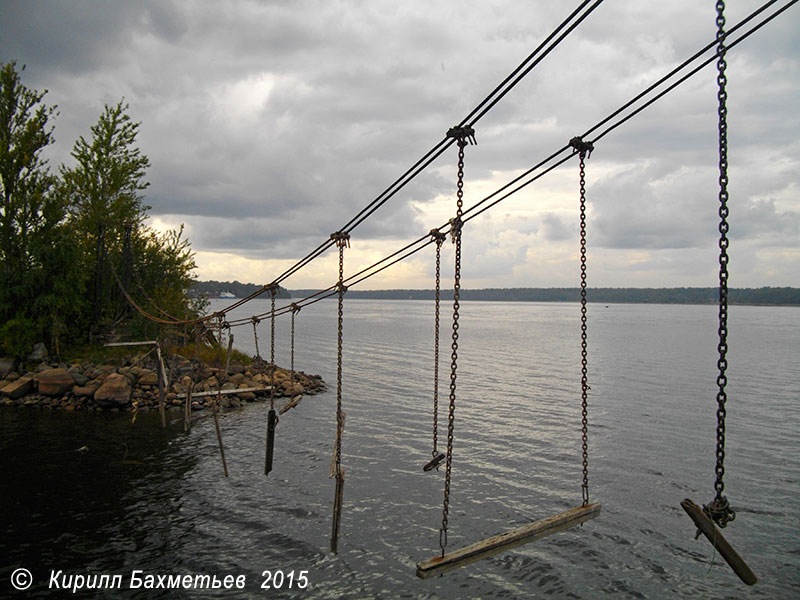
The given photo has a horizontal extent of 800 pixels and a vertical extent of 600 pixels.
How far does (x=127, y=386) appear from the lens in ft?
101

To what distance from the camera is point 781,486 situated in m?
19.0

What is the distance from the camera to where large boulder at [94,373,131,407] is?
98.0 ft

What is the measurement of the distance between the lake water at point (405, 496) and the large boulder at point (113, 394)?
1.38 m

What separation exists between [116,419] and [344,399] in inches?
491

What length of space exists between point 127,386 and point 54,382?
14.0 feet

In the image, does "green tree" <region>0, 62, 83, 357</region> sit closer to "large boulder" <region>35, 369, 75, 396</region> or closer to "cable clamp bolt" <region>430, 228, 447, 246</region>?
"large boulder" <region>35, 369, 75, 396</region>


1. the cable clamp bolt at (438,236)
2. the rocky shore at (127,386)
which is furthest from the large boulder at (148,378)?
the cable clamp bolt at (438,236)

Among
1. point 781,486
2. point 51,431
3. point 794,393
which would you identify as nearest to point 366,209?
point 781,486

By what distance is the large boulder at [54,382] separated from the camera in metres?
30.8

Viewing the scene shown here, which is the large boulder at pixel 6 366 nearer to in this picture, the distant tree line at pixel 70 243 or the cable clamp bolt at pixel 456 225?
the distant tree line at pixel 70 243

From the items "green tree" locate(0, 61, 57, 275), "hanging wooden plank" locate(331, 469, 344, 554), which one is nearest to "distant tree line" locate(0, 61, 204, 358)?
"green tree" locate(0, 61, 57, 275)

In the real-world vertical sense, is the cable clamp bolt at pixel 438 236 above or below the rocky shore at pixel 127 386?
above

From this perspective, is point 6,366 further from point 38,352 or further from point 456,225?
point 456,225

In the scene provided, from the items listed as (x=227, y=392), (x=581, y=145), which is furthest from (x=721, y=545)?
(x=227, y=392)
